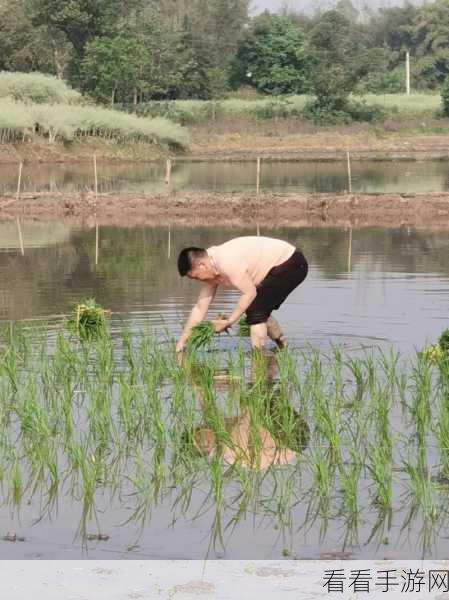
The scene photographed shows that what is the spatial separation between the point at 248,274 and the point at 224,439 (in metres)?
2.28

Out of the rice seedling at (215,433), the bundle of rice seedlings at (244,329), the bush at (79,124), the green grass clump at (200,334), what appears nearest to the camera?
the rice seedling at (215,433)

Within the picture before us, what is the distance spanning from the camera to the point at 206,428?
7840 mm

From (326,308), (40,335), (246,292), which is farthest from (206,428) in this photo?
(326,308)

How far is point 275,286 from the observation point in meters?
9.55

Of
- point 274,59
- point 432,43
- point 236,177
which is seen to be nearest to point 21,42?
point 274,59

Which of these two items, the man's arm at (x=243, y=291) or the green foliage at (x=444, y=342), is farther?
the green foliage at (x=444, y=342)

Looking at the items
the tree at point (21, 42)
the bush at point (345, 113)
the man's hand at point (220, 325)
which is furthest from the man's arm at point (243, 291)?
the tree at point (21, 42)

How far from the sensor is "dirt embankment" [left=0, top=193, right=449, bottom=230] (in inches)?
959

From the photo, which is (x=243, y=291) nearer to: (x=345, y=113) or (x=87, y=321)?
(x=87, y=321)

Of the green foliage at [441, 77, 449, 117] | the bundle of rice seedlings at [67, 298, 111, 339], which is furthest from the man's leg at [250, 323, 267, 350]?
the green foliage at [441, 77, 449, 117]

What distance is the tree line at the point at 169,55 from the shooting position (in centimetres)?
5253

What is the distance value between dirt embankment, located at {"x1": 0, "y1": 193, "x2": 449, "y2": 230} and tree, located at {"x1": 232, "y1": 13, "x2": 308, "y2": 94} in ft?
111

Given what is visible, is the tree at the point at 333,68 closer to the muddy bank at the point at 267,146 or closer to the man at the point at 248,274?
the muddy bank at the point at 267,146

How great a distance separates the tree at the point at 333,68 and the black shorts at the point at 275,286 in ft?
146
